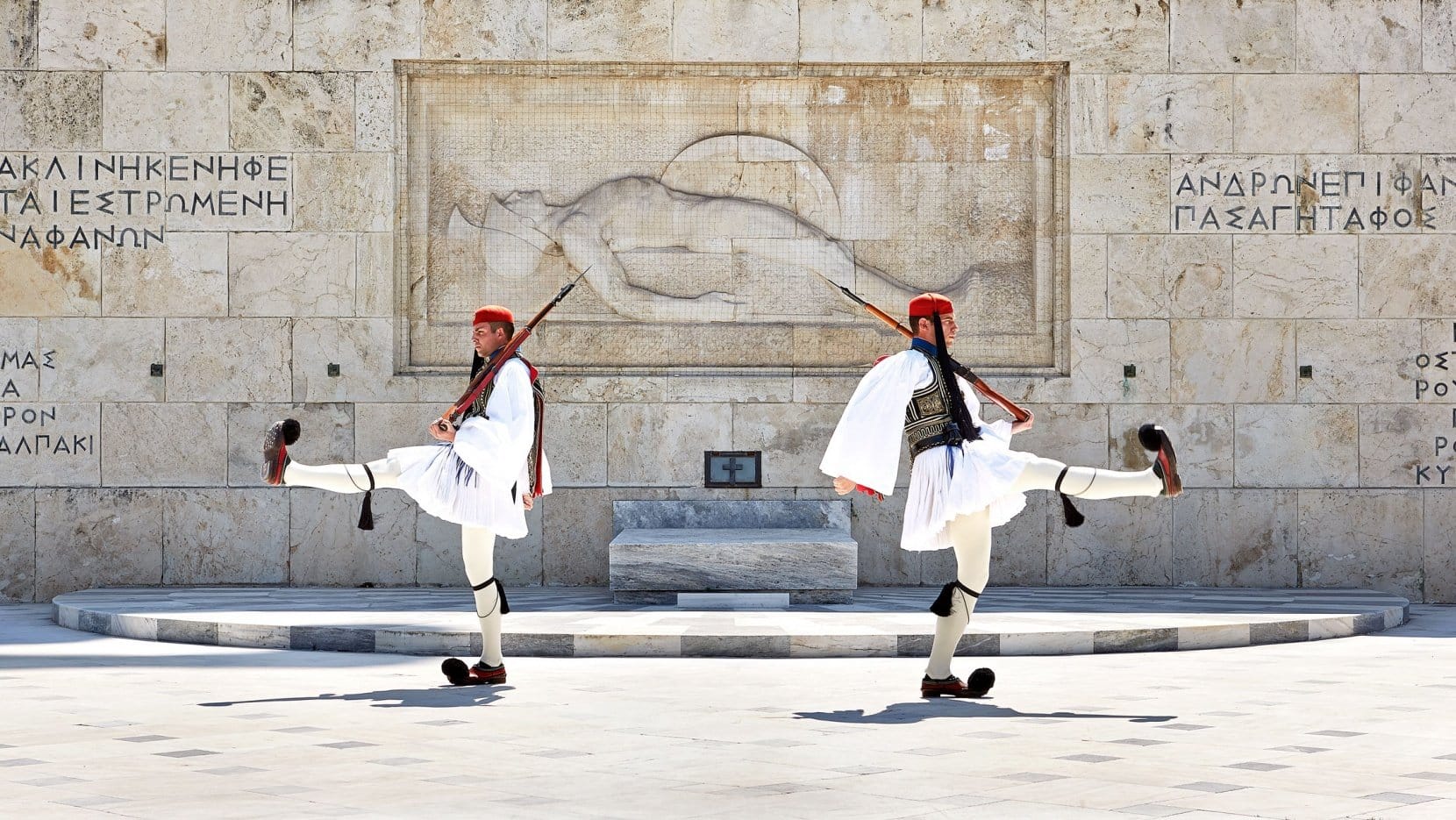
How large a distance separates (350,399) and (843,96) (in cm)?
460

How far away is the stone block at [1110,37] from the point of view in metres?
13.6

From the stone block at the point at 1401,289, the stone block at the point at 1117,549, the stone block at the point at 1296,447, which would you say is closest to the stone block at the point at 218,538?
the stone block at the point at 1117,549

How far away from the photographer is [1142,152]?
44.4ft

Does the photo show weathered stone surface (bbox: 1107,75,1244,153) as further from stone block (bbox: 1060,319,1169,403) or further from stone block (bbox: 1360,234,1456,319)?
stone block (bbox: 1360,234,1456,319)

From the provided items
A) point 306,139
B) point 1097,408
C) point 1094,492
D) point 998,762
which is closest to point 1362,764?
point 998,762

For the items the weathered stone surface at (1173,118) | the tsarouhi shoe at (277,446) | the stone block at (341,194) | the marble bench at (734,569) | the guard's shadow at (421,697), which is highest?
the weathered stone surface at (1173,118)

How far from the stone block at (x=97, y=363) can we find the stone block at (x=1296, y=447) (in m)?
8.49

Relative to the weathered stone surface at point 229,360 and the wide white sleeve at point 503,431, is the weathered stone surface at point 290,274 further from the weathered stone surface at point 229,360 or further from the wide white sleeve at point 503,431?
the wide white sleeve at point 503,431

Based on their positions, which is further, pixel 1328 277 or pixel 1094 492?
pixel 1328 277

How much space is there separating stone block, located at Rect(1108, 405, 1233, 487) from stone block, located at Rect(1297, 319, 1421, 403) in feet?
2.31

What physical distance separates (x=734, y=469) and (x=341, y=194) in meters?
3.77

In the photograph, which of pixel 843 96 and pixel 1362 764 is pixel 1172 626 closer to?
pixel 1362 764

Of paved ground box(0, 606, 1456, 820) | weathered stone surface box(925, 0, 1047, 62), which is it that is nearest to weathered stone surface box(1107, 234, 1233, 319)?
weathered stone surface box(925, 0, 1047, 62)

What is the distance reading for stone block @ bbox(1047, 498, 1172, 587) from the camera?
44.0ft
